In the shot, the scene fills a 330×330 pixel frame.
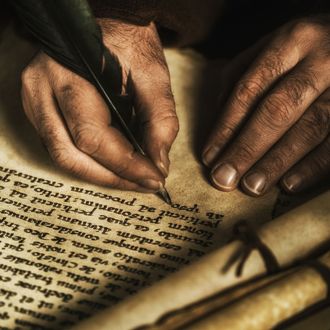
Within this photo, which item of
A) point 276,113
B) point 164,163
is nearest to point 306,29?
point 276,113

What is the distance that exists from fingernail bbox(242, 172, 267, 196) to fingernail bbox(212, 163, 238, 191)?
0.02m

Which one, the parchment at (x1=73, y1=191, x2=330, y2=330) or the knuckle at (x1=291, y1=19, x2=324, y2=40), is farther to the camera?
the knuckle at (x1=291, y1=19, x2=324, y2=40)

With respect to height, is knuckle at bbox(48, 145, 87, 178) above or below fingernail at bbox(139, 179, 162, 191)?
below

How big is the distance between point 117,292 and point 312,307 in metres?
0.34

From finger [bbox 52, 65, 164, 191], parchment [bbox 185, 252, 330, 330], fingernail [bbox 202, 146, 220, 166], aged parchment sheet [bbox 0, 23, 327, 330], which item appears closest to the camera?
parchment [bbox 185, 252, 330, 330]

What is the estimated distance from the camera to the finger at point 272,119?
1273 millimetres

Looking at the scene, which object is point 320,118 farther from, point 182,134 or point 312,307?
point 312,307

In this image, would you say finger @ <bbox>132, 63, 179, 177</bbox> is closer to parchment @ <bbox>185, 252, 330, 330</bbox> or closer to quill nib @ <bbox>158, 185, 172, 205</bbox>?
quill nib @ <bbox>158, 185, 172, 205</bbox>

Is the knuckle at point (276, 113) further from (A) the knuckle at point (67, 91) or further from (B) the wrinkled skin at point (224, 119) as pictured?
(A) the knuckle at point (67, 91)

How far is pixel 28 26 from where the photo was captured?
4.33 feet

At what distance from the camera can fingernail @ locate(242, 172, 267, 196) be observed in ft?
4.04

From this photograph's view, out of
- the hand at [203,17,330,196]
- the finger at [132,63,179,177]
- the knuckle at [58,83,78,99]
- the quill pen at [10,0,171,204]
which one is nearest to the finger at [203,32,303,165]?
the hand at [203,17,330,196]

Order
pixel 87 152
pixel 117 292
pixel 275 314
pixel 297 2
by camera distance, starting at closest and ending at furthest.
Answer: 1. pixel 275 314
2. pixel 117 292
3. pixel 87 152
4. pixel 297 2

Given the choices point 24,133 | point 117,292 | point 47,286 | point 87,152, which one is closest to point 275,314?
point 117,292
